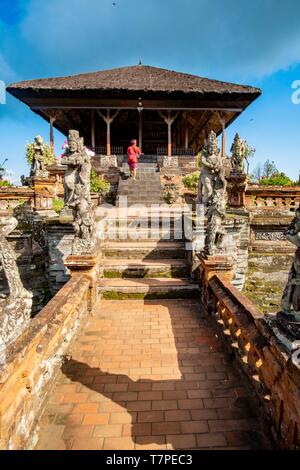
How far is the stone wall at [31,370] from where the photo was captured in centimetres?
217

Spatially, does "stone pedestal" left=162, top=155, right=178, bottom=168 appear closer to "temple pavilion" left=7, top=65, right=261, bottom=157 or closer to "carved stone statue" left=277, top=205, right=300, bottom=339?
"temple pavilion" left=7, top=65, right=261, bottom=157

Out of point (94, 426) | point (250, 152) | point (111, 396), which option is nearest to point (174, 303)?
point (111, 396)

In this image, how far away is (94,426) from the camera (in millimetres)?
2684

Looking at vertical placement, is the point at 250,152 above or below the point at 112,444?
above

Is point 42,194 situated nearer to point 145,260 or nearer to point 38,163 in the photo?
point 38,163

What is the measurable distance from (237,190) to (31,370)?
7820mm

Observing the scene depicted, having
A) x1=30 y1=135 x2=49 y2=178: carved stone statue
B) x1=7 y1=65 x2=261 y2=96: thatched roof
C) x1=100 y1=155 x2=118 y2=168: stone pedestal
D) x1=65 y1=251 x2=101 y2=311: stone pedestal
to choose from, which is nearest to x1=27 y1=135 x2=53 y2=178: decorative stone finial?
x1=30 y1=135 x2=49 y2=178: carved stone statue

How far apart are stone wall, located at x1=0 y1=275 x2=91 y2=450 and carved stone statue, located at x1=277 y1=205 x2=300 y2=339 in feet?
7.54

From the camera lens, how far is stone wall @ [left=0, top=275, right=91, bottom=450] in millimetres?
2172

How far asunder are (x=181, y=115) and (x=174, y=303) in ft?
56.8

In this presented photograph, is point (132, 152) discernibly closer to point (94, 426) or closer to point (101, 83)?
point (101, 83)

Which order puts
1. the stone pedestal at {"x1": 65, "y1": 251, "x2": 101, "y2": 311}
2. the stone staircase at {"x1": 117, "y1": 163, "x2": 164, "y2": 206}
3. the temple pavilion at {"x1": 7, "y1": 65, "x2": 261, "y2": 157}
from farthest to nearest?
1. the temple pavilion at {"x1": 7, "y1": 65, "x2": 261, "y2": 157}
2. the stone staircase at {"x1": 117, "y1": 163, "x2": 164, "y2": 206}
3. the stone pedestal at {"x1": 65, "y1": 251, "x2": 101, "y2": 311}

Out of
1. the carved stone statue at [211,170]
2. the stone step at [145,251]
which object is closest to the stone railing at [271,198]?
the carved stone statue at [211,170]

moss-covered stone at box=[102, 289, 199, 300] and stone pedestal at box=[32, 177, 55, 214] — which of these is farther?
stone pedestal at box=[32, 177, 55, 214]
